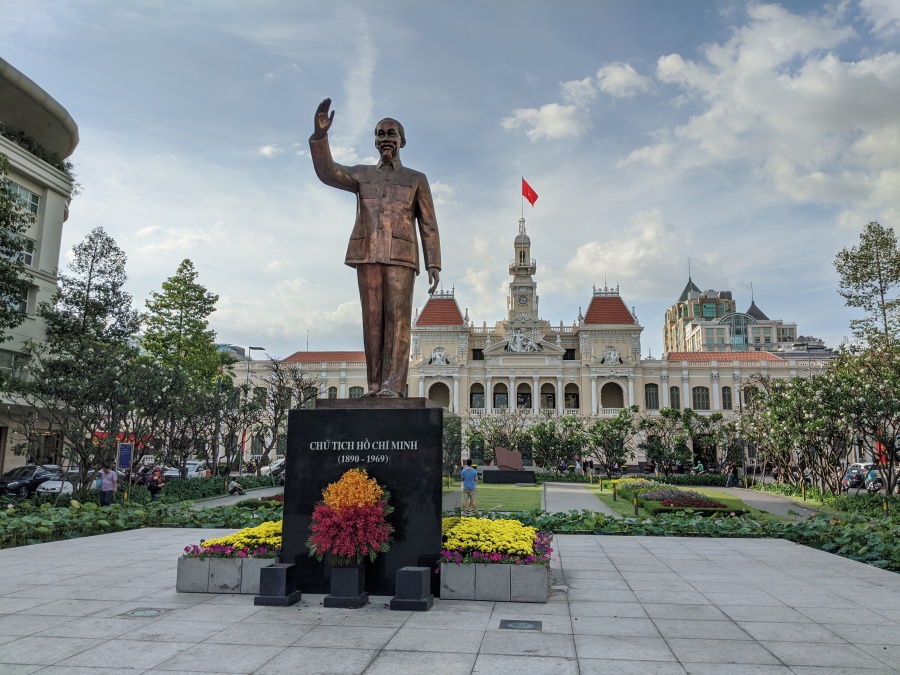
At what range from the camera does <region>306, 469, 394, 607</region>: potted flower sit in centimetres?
638

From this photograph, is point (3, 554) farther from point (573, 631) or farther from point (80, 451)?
point (80, 451)

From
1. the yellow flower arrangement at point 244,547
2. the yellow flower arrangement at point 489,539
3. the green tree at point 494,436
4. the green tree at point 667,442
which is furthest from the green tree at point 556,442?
the yellow flower arrangement at point 244,547

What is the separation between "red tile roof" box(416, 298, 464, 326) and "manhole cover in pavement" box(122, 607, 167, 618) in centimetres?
6015

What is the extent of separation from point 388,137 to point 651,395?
5823 centimetres

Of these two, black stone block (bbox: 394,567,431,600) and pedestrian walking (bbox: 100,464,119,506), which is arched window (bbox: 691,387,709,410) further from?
black stone block (bbox: 394,567,431,600)

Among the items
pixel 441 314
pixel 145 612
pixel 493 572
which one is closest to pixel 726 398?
pixel 441 314

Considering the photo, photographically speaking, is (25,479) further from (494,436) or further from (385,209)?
(494,436)

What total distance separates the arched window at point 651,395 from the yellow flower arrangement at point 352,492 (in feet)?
191

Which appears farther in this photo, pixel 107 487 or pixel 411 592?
pixel 107 487

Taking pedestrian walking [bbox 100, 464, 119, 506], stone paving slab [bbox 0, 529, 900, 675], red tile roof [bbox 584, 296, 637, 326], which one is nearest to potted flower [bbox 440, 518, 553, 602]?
stone paving slab [bbox 0, 529, 900, 675]

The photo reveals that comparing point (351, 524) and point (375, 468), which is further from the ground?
point (375, 468)

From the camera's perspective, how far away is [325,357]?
67375 mm

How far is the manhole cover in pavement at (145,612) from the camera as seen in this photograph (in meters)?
6.02

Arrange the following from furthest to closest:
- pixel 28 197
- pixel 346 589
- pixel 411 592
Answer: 1. pixel 28 197
2. pixel 346 589
3. pixel 411 592
